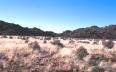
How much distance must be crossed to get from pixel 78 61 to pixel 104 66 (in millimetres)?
1855

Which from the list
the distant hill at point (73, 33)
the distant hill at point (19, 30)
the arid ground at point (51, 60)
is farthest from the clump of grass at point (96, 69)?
the distant hill at point (19, 30)

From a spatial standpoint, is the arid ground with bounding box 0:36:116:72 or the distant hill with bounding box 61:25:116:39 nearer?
the arid ground with bounding box 0:36:116:72

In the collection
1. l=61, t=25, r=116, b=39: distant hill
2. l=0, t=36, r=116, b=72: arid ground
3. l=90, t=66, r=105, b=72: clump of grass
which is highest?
l=61, t=25, r=116, b=39: distant hill

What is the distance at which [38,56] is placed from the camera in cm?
2411

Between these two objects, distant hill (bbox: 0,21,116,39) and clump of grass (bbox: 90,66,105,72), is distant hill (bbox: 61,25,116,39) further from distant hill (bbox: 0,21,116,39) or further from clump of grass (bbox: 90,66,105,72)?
clump of grass (bbox: 90,66,105,72)

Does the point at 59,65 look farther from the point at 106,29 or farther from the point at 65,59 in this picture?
the point at 106,29

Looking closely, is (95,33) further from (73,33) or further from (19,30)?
(19,30)

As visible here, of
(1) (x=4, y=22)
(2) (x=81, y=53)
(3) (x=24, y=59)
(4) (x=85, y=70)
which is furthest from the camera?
(1) (x=4, y=22)

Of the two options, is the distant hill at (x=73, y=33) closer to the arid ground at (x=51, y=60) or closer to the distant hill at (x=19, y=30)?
the distant hill at (x=19, y=30)

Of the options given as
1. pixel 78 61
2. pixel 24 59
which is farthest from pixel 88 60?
pixel 24 59

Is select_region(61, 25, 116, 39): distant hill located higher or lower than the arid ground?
higher

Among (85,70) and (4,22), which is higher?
(4,22)

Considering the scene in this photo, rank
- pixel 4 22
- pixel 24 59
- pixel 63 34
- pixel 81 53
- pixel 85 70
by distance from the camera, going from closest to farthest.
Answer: pixel 85 70, pixel 24 59, pixel 81 53, pixel 4 22, pixel 63 34

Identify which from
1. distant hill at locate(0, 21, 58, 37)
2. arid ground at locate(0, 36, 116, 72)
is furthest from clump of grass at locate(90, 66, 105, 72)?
distant hill at locate(0, 21, 58, 37)
